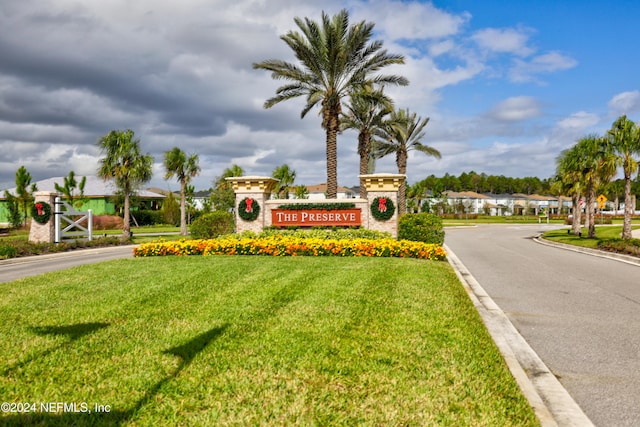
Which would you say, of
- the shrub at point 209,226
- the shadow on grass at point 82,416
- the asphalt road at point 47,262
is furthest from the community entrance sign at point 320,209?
the shadow on grass at point 82,416

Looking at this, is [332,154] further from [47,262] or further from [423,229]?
[47,262]

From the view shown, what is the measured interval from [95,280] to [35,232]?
14698 mm

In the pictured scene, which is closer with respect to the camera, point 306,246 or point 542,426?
point 542,426

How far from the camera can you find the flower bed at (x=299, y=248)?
14.1m

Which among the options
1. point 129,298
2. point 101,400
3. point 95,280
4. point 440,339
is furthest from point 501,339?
point 95,280

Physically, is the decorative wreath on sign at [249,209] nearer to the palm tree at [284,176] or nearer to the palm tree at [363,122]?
the palm tree at [363,122]

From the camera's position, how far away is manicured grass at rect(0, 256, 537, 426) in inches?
138

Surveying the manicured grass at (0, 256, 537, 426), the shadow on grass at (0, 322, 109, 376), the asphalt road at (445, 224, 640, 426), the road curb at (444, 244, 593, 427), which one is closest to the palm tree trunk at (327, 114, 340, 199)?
the asphalt road at (445, 224, 640, 426)

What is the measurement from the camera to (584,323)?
6.72 metres

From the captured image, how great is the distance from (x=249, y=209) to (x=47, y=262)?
26.0 feet

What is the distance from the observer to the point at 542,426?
338 centimetres

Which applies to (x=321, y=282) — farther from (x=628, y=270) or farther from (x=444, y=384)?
(x=628, y=270)

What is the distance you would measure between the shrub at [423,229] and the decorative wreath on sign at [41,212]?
17299mm

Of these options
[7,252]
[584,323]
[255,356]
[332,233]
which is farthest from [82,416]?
[7,252]
